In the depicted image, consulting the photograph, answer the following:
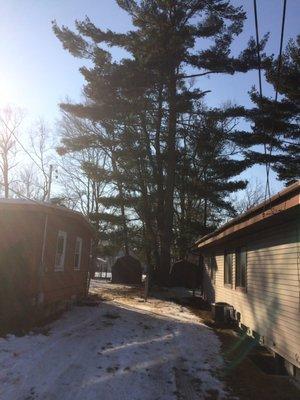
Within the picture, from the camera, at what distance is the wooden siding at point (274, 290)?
8.80 meters

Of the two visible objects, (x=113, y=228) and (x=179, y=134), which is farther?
(x=113, y=228)

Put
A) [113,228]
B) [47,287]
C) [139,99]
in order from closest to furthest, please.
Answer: [47,287]
[139,99]
[113,228]

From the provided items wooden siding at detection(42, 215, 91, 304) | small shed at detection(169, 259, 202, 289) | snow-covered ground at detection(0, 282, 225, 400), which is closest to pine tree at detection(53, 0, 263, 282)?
small shed at detection(169, 259, 202, 289)

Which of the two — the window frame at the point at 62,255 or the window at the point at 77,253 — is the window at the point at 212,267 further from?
the window frame at the point at 62,255

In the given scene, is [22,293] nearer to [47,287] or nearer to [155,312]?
[47,287]

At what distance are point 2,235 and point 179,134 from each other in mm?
19279

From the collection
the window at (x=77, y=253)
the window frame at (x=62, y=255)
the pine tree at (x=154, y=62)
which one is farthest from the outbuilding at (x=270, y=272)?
the pine tree at (x=154, y=62)

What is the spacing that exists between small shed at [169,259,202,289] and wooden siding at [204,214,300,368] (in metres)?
18.0

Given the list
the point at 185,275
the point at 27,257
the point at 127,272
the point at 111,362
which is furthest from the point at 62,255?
the point at 127,272

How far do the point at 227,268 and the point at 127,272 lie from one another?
788 inches

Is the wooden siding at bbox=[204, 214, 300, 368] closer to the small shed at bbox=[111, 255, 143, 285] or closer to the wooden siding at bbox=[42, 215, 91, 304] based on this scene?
the wooden siding at bbox=[42, 215, 91, 304]

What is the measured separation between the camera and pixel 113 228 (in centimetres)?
4050

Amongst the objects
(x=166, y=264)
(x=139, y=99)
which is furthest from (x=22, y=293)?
(x=166, y=264)

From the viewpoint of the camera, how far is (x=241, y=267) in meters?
14.6
